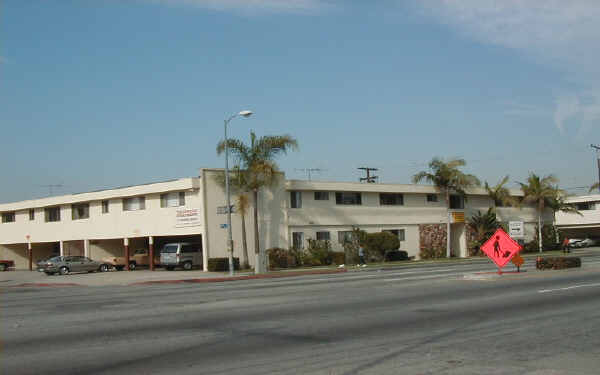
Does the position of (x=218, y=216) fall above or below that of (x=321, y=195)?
A: below

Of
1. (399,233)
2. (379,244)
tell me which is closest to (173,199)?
(379,244)

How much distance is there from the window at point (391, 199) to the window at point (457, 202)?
22.2ft

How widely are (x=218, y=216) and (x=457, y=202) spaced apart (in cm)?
2464

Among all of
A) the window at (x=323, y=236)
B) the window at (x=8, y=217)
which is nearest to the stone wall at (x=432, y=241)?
the window at (x=323, y=236)

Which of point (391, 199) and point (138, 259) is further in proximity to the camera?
point (391, 199)

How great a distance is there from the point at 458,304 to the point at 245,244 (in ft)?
90.0

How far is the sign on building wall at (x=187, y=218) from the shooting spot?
42094mm

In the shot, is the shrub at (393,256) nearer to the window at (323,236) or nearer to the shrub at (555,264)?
the window at (323,236)

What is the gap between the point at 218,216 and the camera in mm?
42375

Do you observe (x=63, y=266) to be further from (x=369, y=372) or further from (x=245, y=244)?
(x=369, y=372)

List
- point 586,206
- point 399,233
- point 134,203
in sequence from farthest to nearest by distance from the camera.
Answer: point 586,206 < point 399,233 < point 134,203

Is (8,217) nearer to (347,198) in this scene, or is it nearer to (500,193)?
(347,198)

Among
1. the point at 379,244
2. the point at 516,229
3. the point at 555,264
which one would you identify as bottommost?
the point at 555,264

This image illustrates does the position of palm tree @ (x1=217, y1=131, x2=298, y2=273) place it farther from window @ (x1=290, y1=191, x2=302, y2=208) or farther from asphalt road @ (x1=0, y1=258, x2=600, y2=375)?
asphalt road @ (x1=0, y1=258, x2=600, y2=375)
